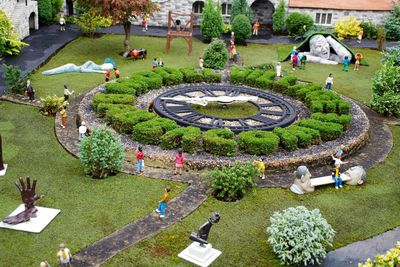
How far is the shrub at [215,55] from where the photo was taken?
119ft

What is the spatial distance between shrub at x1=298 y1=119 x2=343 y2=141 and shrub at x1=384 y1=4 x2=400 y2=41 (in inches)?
957

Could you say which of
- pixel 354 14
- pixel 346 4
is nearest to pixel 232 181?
pixel 354 14

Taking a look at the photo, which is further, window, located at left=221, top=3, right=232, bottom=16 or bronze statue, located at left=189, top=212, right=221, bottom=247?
window, located at left=221, top=3, right=232, bottom=16

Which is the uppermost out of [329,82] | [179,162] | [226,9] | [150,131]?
[226,9]

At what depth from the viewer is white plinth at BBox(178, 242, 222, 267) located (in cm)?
1673

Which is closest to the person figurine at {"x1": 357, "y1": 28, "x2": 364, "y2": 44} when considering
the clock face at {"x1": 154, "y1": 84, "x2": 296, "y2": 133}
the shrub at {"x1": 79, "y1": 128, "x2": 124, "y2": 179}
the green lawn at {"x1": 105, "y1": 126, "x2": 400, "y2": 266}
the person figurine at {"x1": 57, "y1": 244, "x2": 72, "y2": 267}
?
the clock face at {"x1": 154, "y1": 84, "x2": 296, "y2": 133}

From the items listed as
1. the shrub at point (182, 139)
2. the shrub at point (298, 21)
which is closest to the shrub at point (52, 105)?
the shrub at point (182, 139)

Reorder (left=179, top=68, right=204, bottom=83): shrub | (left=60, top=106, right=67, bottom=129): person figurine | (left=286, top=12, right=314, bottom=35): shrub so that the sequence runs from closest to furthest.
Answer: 1. (left=60, top=106, right=67, bottom=129): person figurine
2. (left=179, top=68, right=204, bottom=83): shrub
3. (left=286, top=12, right=314, bottom=35): shrub

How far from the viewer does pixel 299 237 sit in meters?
16.7

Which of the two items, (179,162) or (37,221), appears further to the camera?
(179,162)

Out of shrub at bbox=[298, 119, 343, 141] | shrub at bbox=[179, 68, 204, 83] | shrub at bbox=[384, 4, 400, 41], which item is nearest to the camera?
shrub at bbox=[298, 119, 343, 141]

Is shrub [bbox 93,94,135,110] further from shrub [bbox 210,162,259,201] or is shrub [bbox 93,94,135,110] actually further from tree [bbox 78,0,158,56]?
tree [bbox 78,0,158,56]

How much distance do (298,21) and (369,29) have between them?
619 cm

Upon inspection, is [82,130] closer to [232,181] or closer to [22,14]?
[232,181]
